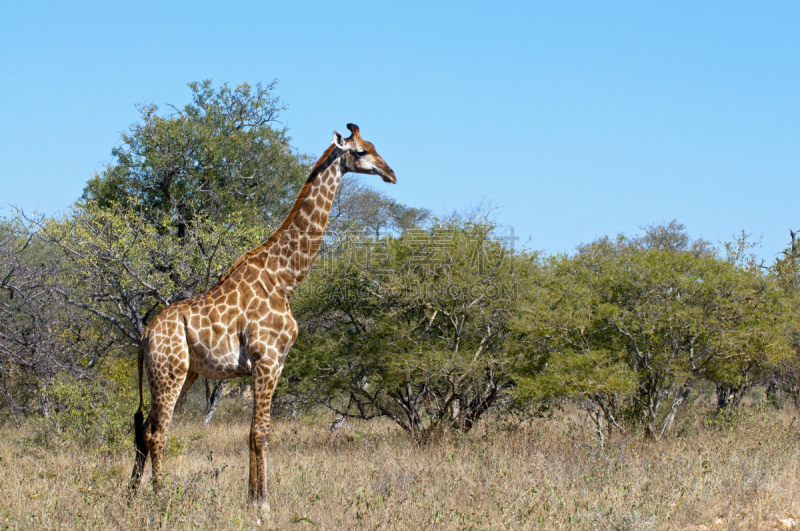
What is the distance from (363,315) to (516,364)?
2.75m

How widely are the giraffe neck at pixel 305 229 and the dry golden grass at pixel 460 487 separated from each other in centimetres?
213

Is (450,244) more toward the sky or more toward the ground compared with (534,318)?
more toward the sky

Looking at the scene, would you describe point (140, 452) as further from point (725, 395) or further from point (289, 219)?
point (725, 395)

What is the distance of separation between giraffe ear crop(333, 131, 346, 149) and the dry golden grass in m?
3.59

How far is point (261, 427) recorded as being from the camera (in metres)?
6.90

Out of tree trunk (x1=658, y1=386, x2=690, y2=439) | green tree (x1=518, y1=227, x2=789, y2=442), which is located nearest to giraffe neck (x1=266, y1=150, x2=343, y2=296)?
green tree (x1=518, y1=227, x2=789, y2=442)

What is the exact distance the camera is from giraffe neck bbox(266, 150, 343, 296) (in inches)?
295

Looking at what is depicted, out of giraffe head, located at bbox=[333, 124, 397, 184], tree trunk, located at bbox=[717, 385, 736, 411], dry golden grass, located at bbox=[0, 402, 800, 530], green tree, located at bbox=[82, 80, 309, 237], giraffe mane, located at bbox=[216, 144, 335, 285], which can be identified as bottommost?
dry golden grass, located at bbox=[0, 402, 800, 530]

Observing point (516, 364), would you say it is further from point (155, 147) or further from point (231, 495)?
point (155, 147)

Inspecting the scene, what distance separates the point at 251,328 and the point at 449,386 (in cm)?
526

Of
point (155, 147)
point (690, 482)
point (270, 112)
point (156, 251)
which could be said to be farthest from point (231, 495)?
point (270, 112)

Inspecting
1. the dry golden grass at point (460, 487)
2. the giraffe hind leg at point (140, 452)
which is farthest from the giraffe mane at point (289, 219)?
the dry golden grass at point (460, 487)

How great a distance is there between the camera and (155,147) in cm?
1738

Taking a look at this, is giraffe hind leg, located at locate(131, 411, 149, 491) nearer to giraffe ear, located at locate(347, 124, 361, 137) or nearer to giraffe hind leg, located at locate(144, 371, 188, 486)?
giraffe hind leg, located at locate(144, 371, 188, 486)
